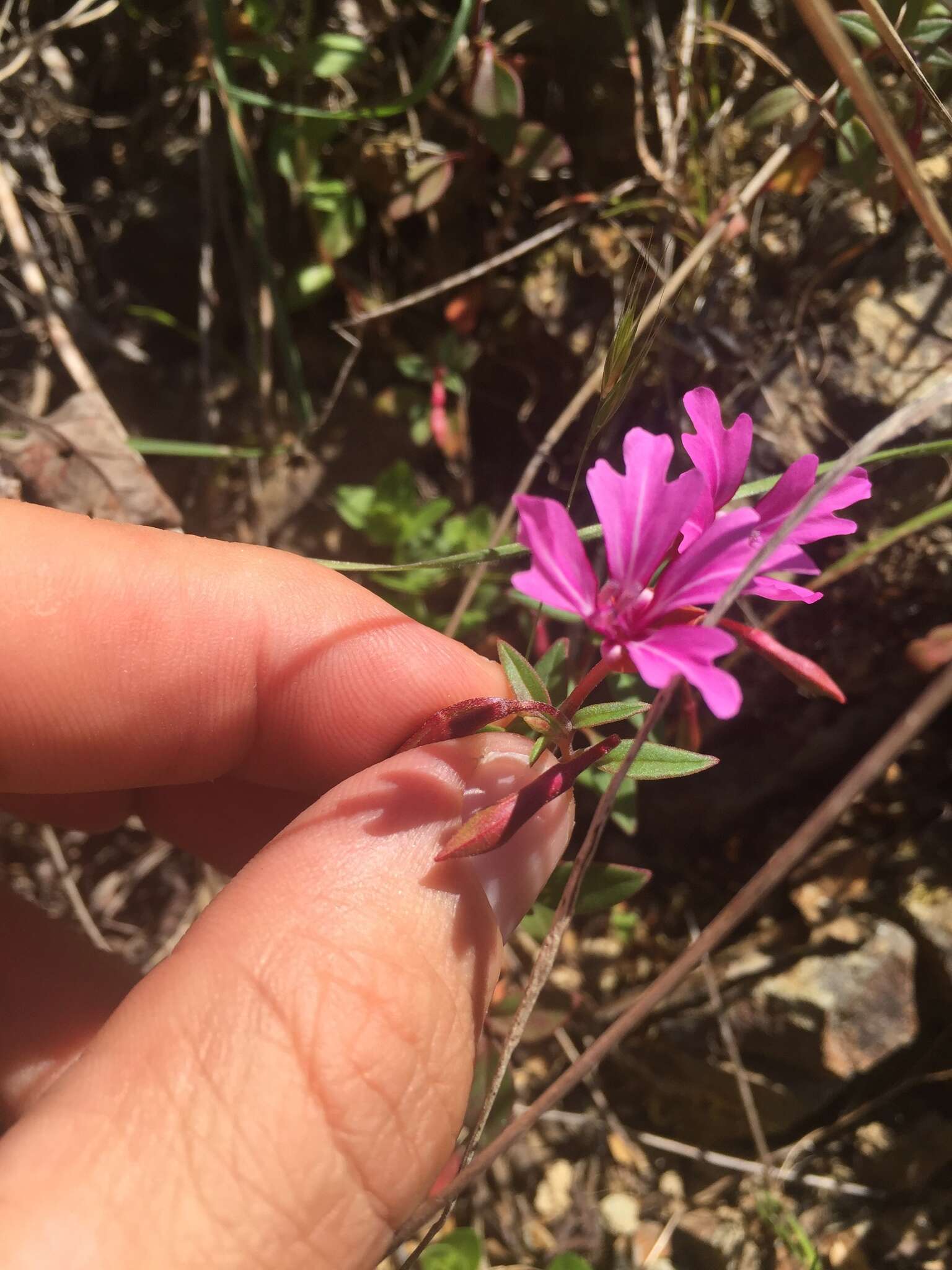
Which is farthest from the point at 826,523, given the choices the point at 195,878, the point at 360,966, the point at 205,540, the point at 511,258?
the point at 195,878

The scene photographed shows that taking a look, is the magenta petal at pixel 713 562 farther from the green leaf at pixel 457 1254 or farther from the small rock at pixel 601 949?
the small rock at pixel 601 949

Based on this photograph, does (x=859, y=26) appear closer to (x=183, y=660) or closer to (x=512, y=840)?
(x=512, y=840)

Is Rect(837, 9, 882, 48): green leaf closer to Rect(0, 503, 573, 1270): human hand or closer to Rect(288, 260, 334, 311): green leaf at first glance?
Rect(288, 260, 334, 311): green leaf

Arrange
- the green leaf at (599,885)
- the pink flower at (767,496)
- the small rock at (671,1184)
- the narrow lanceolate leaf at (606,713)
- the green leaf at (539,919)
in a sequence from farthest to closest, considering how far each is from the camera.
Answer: the small rock at (671,1184) → the green leaf at (539,919) → the green leaf at (599,885) → the narrow lanceolate leaf at (606,713) → the pink flower at (767,496)

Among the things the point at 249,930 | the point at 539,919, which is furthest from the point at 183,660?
the point at 539,919

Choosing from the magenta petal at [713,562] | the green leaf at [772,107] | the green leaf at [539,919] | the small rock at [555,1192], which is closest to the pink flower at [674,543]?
the magenta petal at [713,562]

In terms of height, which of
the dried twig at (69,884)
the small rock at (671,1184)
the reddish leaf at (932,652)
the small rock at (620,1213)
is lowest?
the small rock at (620,1213)

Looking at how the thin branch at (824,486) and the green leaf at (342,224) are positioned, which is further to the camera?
the green leaf at (342,224)
